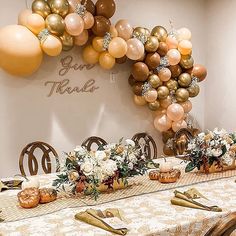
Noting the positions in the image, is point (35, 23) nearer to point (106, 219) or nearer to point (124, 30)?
point (124, 30)

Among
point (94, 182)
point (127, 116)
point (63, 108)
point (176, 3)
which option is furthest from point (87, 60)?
point (94, 182)

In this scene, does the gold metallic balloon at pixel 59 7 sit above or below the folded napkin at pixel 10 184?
above

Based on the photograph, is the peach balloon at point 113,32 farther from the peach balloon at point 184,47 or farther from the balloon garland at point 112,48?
Answer: the peach balloon at point 184,47

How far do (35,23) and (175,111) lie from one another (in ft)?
6.03

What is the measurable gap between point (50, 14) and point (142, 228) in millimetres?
2481

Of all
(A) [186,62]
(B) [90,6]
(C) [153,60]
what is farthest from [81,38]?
(A) [186,62]

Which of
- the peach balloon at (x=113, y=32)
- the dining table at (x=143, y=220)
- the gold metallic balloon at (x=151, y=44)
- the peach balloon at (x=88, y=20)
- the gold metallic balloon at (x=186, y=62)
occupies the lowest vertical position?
the dining table at (x=143, y=220)

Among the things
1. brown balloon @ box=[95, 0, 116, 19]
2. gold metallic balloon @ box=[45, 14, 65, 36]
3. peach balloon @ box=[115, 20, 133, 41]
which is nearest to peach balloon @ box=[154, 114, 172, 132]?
peach balloon @ box=[115, 20, 133, 41]

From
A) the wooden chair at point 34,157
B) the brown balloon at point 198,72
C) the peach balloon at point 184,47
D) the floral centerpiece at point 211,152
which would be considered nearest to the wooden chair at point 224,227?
the floral centerpiece at point 211,152

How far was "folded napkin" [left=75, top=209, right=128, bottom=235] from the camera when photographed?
5.56ft

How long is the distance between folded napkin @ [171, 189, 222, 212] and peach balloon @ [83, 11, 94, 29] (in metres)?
2.15

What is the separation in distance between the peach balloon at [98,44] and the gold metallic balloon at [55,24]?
454 mm

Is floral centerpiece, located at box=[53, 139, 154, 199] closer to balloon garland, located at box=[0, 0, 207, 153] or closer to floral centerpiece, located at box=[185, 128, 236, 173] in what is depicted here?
floral centerpiece, located at box=[185, 128, 236, 173]

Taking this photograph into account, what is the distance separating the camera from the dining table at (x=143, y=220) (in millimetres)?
1720
